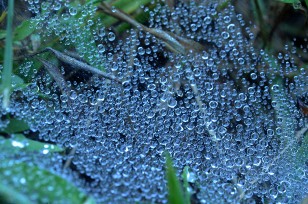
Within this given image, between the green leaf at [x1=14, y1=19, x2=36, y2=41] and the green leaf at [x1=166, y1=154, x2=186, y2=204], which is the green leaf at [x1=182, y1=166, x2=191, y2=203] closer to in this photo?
the green leaf at [x1=166, y1=154, x2=186, y2=204]

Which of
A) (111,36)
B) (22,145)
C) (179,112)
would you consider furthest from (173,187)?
(111,36)

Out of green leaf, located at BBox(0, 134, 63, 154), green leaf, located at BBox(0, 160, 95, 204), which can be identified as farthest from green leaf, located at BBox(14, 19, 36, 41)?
green leaf, located at BBox(0, 160, 95, 204)

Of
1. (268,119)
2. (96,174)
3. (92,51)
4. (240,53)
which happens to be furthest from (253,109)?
(96,174)

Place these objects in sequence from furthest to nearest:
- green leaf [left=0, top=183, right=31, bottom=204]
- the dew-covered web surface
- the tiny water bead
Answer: the tiny water bead
the dew-covered web surface
green leaf [left=0, top=183, right=31, bottom=204]

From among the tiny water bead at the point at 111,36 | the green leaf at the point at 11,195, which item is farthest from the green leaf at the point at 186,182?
the tiny water bead at the point at 111,36

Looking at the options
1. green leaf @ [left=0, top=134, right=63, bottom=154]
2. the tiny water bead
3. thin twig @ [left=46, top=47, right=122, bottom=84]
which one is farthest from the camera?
the tiny water bead

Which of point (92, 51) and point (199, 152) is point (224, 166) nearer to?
point (199, 152)

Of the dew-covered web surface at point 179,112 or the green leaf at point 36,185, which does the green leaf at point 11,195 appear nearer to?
the green leaf at point 36,185
